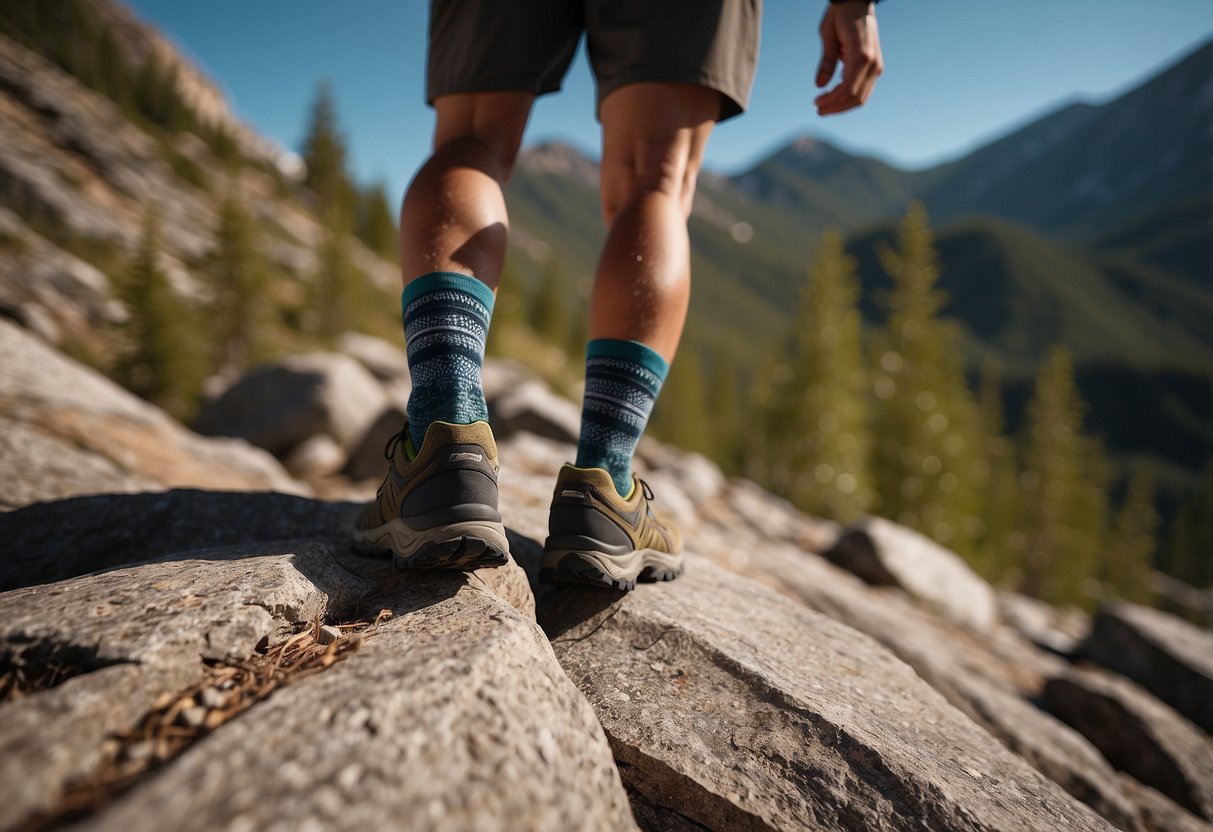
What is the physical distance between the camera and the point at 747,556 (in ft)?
16.8

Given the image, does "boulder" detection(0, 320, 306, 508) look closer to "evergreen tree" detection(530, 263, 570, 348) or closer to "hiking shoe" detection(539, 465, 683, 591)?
"hiking shoe" detection(539, 465, 683, 591)

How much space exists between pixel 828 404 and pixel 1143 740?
592 inches

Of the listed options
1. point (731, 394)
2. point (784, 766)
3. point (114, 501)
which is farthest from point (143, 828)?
point (731, 394)

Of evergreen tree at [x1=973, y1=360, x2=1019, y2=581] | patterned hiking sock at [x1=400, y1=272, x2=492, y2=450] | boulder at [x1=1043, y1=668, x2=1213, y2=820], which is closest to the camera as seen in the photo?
patterned hiking sock at [x1=400, y1=272, x2=492, y2=450]

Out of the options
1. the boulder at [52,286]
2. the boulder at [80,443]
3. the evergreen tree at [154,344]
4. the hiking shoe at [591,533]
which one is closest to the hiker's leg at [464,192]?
the hiking shoe at [591,533]

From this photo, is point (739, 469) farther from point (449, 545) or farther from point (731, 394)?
point (449, 545)

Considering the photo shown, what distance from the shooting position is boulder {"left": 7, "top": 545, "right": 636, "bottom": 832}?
0.73 meters

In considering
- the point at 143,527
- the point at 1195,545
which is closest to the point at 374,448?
the point at 143,527

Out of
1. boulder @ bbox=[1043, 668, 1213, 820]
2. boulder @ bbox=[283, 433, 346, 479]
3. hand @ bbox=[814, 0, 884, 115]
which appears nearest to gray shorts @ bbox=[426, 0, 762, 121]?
hand @ bbox=[814, 0, 884, 115]

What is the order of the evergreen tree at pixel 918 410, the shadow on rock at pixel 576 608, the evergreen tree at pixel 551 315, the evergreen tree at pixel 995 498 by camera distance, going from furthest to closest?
the evergreen tree at pixel 551 315
the evergreen tree at pixel 995 498
the evergreen tree at pixel 918 410
the shadow on rock at pixel 576 608

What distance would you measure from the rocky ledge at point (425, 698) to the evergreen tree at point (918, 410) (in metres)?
15.1

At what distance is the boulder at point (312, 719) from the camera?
2.40 feet

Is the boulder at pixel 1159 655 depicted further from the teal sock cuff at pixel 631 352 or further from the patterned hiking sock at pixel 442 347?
the patterned hiking sock at pixel 442 347

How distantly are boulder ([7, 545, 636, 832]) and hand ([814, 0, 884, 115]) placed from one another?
2007 mm
